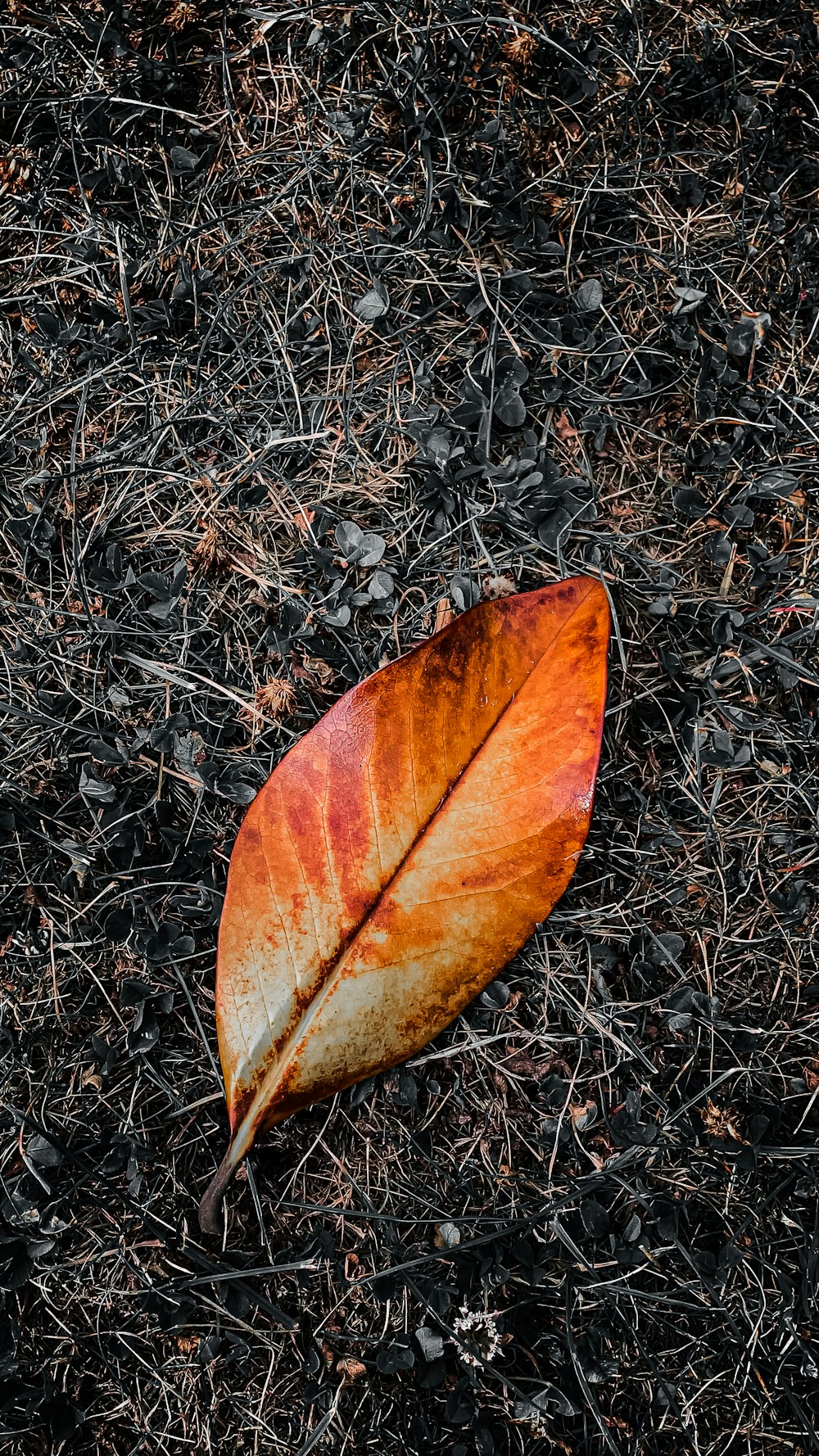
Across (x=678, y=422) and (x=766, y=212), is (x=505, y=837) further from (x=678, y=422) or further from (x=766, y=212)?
(x=766, y=212)

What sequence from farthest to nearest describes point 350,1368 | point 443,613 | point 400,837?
point 443,613 < point 350,1368 < point 400,837

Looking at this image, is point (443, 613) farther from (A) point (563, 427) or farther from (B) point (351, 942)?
(B) point (351, 942)

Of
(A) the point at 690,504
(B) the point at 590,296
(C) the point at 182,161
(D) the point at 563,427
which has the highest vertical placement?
(C) the point at 182,161

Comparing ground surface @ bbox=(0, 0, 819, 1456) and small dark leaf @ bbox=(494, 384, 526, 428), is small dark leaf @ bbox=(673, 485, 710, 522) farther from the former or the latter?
small dark leaf @ bbox=(494, 384, 526, 428)

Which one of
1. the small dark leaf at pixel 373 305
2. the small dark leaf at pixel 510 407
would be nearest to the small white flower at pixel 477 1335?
the small dark leaf at pixel 510 407

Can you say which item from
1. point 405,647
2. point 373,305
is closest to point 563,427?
point 373,305

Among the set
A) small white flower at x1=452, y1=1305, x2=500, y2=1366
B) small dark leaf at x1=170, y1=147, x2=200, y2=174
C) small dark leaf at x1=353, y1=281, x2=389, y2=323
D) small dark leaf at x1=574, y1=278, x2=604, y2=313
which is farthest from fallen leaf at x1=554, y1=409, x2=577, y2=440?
small white flower at x1=452, y1=1305, x2=500, y2=1366
